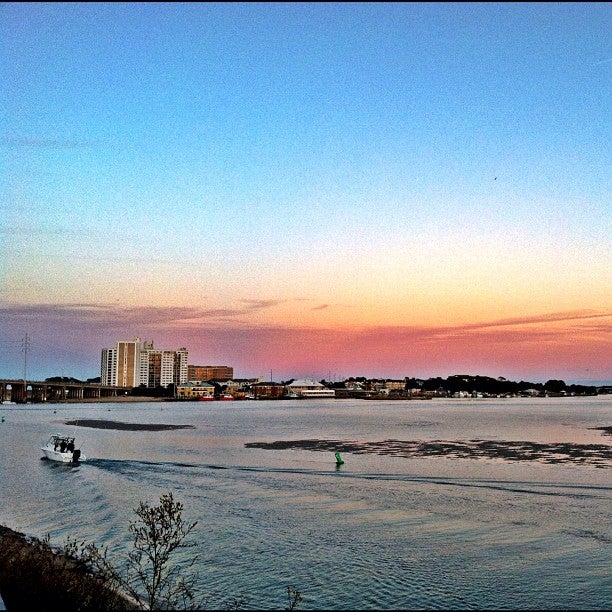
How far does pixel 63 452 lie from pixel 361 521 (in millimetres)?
31592

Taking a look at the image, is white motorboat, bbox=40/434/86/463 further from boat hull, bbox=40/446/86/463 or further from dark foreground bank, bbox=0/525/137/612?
dark foreground bank, bbox=0/525/137/612

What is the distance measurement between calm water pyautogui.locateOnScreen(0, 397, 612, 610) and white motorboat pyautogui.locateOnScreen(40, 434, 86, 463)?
2.65 ft

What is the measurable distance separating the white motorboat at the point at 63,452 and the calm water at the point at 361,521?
81 centimetres

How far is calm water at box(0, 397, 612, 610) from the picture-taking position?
67.4ft

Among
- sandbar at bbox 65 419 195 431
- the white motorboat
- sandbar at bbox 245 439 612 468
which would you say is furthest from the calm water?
sandbar at bbox 65 419 195 431

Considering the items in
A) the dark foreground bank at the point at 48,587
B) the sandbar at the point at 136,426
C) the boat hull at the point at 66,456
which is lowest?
the sandbar at the point at 136,426

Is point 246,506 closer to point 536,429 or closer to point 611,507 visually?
point 611,507

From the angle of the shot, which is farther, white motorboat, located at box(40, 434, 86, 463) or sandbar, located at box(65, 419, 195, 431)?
sandbar, located at box(65, 419, 195, 431)

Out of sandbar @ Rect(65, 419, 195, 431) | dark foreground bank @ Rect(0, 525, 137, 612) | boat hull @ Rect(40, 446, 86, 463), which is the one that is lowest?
sandbar @ Rect(65, 419, 195, 431)

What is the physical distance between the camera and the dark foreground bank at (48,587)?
1433 cm

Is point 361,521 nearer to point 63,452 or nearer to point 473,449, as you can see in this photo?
point 63,452

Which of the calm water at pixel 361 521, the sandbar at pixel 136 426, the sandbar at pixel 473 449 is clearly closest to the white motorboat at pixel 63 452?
the calm water at pixel 361 521

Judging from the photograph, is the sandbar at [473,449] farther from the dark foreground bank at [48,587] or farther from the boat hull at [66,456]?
the dark foreground bank at [48,587]

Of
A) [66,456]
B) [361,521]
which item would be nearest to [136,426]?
[66,456]
